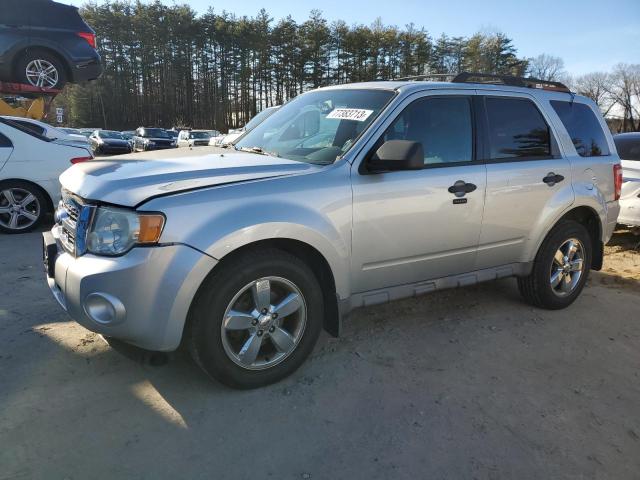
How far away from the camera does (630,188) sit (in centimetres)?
654

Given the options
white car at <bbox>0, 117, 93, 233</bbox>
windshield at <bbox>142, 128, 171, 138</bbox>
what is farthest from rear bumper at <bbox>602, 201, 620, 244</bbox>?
windshield at <bbox>142, 128, 171, 138</bbox>

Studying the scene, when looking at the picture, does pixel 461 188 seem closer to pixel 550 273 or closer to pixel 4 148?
pixel 550 273

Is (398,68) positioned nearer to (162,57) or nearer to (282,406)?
(162,57)

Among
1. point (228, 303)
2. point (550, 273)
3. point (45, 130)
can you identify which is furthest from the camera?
point (45, 130)

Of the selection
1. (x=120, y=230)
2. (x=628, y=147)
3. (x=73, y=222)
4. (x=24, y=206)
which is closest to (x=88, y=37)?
(x=24, y=206)

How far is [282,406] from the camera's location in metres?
2.73

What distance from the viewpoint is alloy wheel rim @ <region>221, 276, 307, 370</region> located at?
273cm

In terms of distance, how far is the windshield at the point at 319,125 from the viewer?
3.21m

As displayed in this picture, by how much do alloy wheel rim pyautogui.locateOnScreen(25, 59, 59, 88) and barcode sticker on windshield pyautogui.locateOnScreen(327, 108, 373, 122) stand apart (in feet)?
31.5

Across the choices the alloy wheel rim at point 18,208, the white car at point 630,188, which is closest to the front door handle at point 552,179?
the white car at point 630,188

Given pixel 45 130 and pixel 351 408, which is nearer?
pixel 351 408

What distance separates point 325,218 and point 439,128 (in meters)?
1.24

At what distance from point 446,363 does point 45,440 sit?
240 centimetres

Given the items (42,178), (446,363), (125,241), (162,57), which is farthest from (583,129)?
(162,57)
